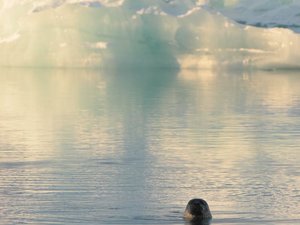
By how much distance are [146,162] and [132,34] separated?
62222 millimetres

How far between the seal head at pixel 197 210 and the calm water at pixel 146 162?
10.8 inches

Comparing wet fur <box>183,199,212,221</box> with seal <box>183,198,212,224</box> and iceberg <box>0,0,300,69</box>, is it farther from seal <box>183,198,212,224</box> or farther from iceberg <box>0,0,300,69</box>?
iceberg <box>0,0,300,69</box>

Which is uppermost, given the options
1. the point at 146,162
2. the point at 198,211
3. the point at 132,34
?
the point at 198,211

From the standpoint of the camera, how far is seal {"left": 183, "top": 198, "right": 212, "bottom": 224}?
21.7 m

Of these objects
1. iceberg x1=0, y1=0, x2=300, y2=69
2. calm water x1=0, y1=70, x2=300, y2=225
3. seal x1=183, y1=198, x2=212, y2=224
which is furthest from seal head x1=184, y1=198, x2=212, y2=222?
iceberg x1=0, y1=0, x2=300, y2=69

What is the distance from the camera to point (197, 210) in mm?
21719

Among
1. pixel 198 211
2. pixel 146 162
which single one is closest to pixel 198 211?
pixel 198 211

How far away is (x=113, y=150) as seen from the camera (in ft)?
110

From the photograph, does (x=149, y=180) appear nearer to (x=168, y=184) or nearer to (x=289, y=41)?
(x=168, y=184)

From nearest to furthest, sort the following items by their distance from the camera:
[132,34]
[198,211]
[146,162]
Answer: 1. [198,211]
2. [146,162]
3. [132,34]

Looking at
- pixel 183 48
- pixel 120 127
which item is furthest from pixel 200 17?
pixel 120 127

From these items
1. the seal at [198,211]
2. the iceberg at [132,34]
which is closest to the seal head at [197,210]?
the seal at [198,211]

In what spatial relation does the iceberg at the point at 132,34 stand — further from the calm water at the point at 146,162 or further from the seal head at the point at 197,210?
the seal head at the point at 197,210

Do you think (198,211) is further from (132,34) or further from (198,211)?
(132,34)
